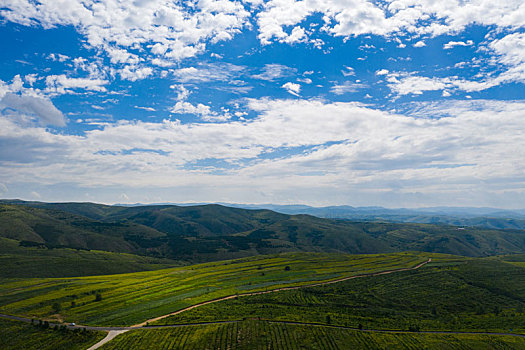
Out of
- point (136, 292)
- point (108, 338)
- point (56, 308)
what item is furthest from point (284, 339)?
point (56, 308)

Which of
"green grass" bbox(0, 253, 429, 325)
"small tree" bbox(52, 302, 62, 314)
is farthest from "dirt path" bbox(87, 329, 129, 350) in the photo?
"small tree" bbox(52, 302, 62, 314)

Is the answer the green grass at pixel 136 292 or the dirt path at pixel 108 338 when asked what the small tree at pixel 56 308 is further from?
the dirt path at pixel 108 338

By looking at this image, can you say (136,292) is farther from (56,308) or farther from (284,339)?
(284,339)

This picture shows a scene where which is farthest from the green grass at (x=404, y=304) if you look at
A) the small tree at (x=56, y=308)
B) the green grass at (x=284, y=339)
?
the small tree at (x=56, y=308)

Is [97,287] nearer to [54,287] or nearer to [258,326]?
[54,287]

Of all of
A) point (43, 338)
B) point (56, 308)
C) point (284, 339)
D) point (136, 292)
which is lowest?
point (136, 292)

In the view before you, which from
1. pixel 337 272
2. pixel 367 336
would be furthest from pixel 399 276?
pixel 367 336
